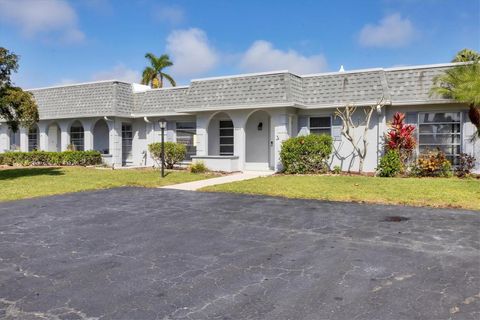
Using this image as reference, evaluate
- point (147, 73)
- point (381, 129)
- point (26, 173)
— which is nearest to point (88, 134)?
point (26, 173)

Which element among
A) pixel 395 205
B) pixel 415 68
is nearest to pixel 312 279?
pixel 395 205

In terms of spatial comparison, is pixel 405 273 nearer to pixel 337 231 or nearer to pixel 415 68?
pixel 337 231

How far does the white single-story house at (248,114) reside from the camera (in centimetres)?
1706

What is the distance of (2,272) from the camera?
5.22 m

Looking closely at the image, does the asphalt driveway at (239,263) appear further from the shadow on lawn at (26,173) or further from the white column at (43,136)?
the white column at (43,136)

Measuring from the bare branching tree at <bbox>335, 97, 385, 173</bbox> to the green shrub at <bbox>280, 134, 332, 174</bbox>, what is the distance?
961mm

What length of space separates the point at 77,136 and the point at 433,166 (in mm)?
21097

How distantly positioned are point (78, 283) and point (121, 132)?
2038cm

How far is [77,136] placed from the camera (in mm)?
26750

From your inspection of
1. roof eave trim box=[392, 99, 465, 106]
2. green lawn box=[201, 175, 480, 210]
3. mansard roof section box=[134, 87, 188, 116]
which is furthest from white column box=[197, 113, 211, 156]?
roof eave trim box=[392, 99, 465, 106]

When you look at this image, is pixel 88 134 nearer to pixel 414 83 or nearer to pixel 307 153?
pixel 307 153

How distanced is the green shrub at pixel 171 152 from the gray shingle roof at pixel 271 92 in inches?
73.7

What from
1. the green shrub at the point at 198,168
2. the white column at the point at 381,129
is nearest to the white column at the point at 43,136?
the green shrub at the point at 198,168

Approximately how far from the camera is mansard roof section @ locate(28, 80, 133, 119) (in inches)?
922
